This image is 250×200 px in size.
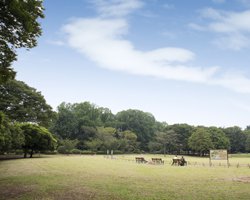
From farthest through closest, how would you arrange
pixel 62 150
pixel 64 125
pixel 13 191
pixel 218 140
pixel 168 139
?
pixel 64 125, pixel 168 139, pixel 218 140, pixel 62 150, pixel 13 191

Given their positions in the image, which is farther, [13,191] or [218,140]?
[218,140]

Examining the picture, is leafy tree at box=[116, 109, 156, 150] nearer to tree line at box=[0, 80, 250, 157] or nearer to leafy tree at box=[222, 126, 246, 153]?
tree line at box=[0, 80, 250, 157]

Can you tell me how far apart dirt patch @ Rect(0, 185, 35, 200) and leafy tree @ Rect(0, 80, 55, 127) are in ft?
76.2

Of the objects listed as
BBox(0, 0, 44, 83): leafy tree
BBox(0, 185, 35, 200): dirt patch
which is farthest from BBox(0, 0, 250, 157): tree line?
BBox(0, 185, 35, 200): dirt patch

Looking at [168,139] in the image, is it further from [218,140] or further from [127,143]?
[218,140]

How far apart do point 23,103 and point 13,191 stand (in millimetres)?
26766

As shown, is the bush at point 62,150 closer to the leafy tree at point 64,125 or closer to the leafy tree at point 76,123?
the leafy tree at point 76,123

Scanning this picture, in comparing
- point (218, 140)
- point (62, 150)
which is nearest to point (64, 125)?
point (62, 150)

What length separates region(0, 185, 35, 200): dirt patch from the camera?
40.0 ft

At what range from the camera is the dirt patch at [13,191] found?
12.2 m

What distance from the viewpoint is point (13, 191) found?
13.3 m

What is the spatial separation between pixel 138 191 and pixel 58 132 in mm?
85931

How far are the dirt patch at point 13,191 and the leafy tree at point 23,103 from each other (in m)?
23.2

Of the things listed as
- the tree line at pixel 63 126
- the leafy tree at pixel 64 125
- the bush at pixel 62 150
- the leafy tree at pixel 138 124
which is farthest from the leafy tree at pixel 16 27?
the leafy tree at pixel 138 124
